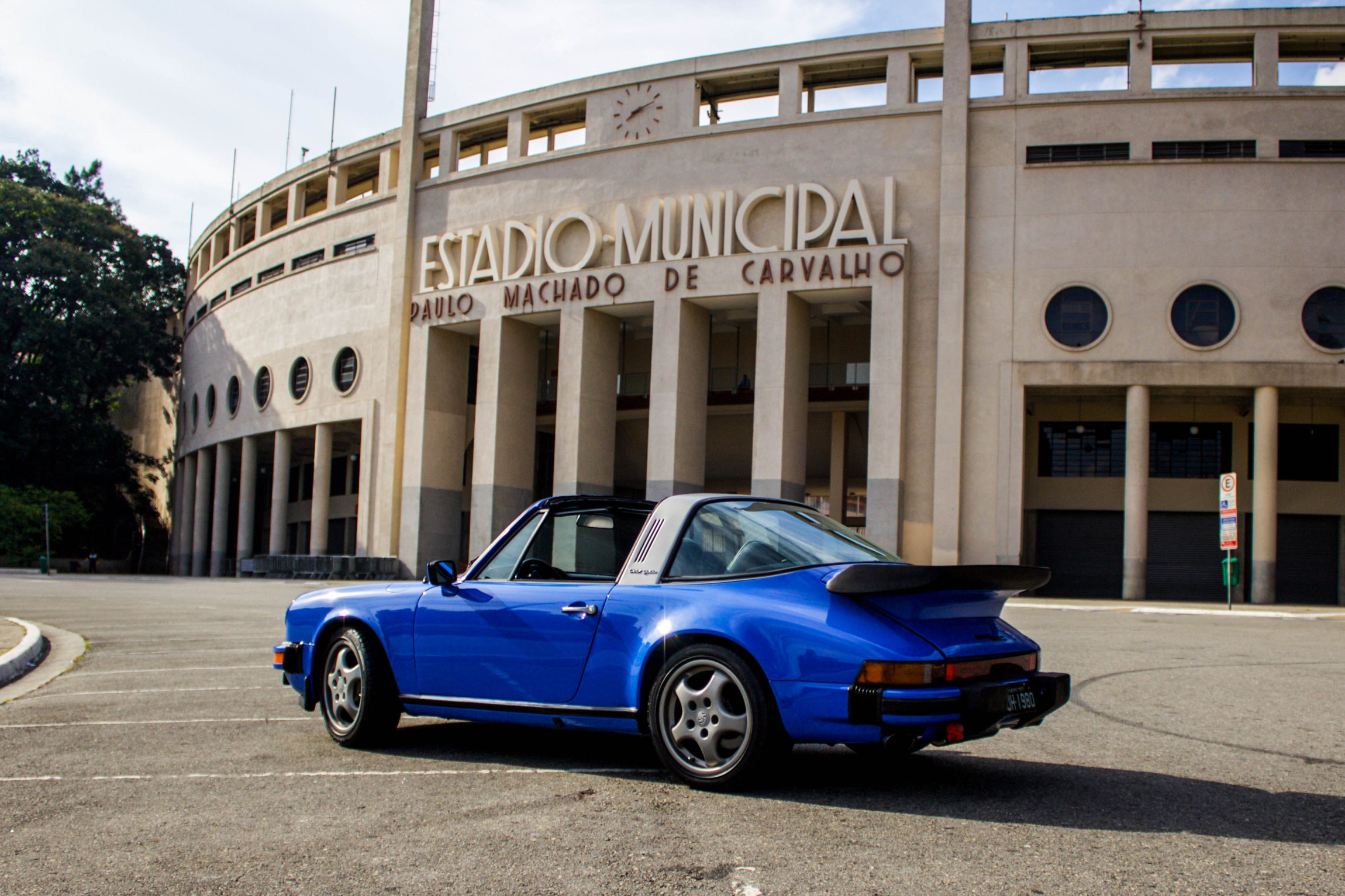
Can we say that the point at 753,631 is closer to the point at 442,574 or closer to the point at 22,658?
the point at 442,574

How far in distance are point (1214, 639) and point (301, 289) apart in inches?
1551

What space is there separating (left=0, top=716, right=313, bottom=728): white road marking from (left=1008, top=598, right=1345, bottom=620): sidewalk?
19.1 meters

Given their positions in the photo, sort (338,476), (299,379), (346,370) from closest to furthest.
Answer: (346,370) → (299,379) → (338,476)

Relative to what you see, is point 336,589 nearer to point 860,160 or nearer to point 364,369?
point 860,160

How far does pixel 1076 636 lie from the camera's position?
15094mm

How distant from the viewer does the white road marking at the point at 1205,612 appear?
22.5 meters

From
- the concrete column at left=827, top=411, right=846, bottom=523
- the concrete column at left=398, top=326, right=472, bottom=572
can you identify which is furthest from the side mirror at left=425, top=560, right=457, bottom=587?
the concrete column at left=398, top=326, right=472, bottom=572

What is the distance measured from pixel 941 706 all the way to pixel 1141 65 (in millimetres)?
31789

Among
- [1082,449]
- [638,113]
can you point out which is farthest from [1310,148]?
[638,113]

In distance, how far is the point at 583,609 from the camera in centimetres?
565

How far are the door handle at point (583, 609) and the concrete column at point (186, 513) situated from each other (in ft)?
192

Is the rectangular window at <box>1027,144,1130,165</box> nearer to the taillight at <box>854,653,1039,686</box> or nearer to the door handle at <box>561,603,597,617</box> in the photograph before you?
the door handle at <box>561,603,597,617</box>

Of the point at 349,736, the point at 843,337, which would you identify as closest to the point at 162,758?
the point at 349,736

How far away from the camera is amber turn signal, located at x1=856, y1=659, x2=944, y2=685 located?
4.71 m
